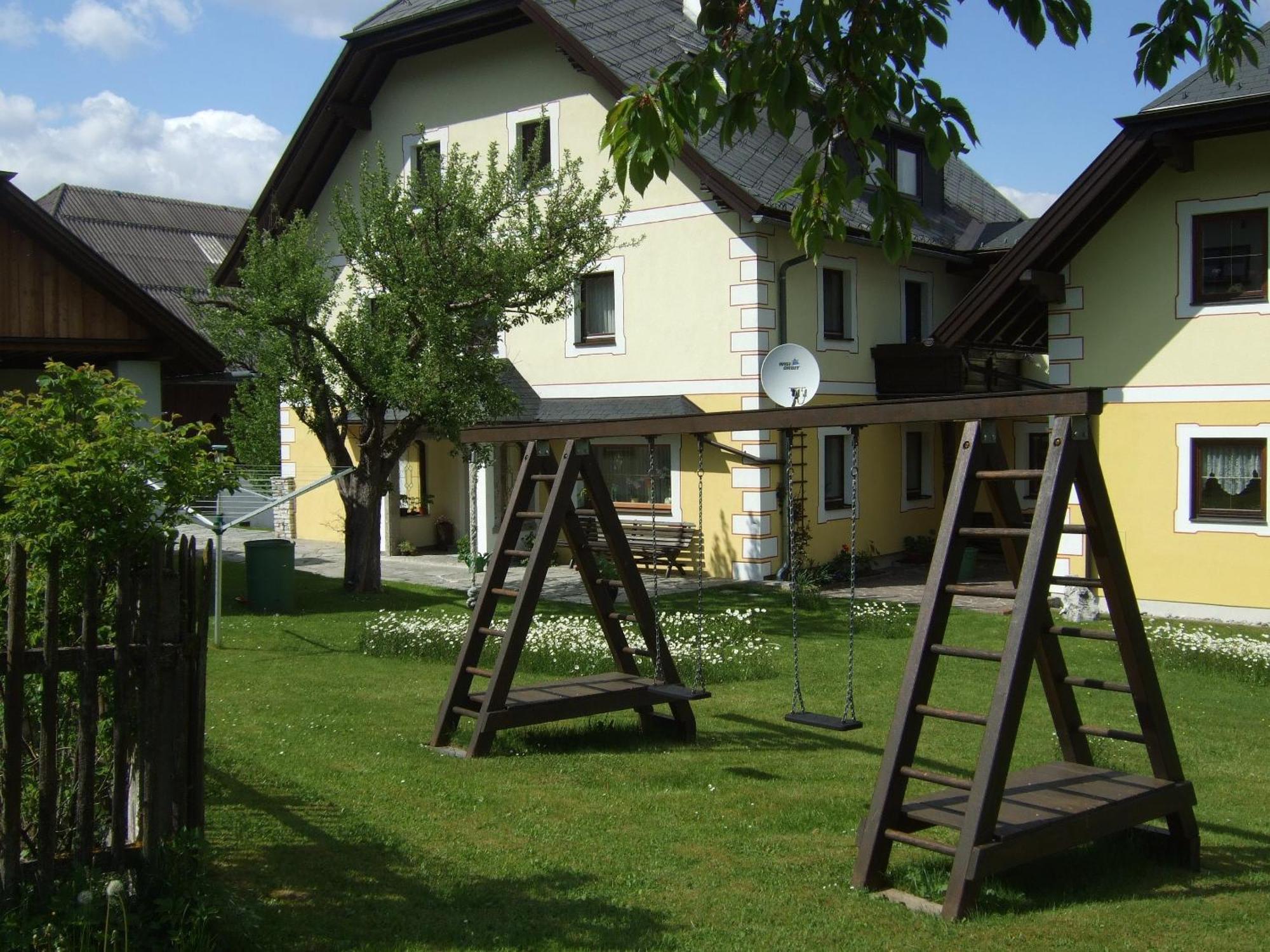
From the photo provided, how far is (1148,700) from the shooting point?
614 centimetres

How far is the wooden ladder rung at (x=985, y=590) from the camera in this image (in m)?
5.70

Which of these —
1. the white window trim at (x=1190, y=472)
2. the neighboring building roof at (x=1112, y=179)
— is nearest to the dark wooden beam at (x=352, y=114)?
the neighboring building roof at (x=1112, y=179)

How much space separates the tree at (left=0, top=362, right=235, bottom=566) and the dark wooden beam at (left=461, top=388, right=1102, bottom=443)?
9.70 ft

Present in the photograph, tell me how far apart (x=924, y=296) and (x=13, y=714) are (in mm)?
20109

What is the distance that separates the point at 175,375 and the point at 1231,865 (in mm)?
14305

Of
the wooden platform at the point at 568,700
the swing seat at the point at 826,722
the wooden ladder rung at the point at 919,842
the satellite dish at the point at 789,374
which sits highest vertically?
the satellite dish at the point at 789,374

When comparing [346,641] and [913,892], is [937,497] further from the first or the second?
[913,892]

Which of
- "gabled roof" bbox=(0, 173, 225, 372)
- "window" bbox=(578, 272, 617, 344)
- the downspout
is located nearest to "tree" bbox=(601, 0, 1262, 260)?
"gabled roof" bbox=(0, 173, 225, 372)

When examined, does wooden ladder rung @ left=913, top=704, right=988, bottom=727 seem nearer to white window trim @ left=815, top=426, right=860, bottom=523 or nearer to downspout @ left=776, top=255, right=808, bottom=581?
downspout @ left=776, top=255, right=808, bottom=581

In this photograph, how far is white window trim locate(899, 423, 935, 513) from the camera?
2244 centimetres

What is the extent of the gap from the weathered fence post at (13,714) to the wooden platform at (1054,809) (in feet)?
12.0

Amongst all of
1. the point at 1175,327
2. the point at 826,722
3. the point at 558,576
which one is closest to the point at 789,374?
the point at 1175,327

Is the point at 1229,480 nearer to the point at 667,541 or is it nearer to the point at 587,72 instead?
the point at 667,541

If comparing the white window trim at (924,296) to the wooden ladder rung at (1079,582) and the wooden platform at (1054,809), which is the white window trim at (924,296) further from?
the wooden ladder rung at (1079,582)
